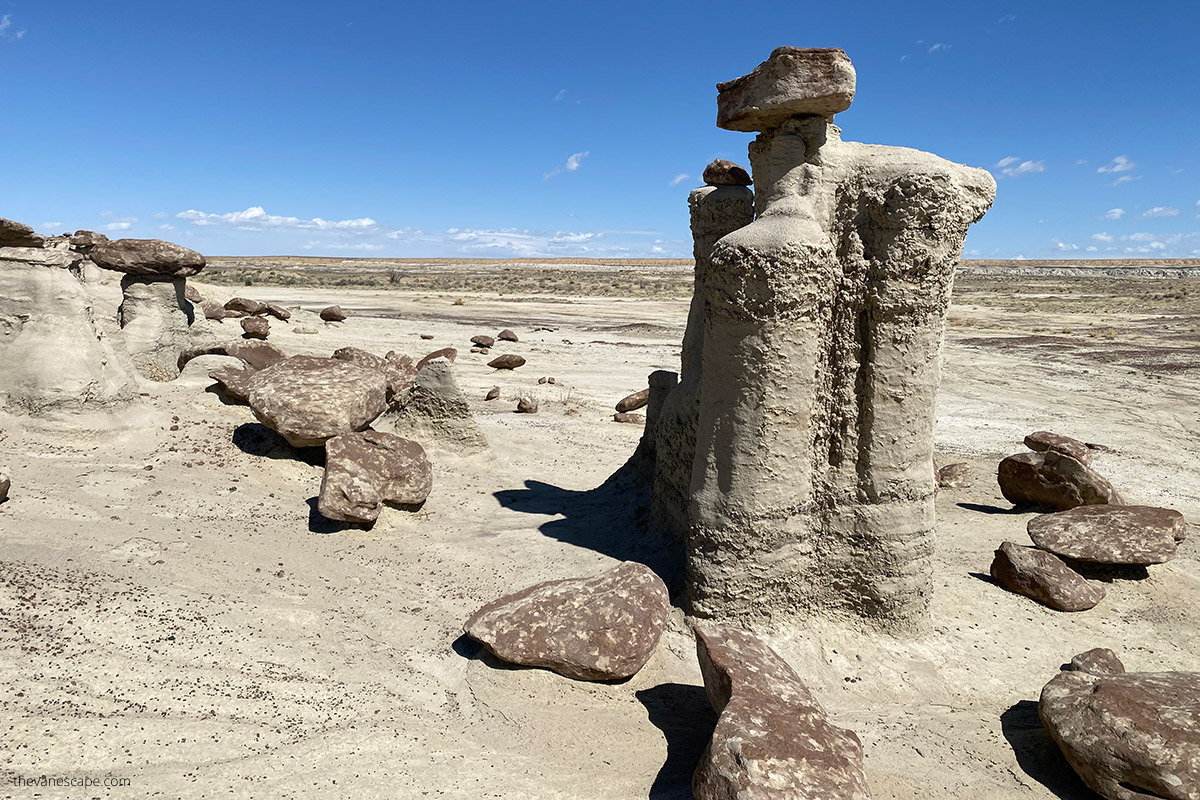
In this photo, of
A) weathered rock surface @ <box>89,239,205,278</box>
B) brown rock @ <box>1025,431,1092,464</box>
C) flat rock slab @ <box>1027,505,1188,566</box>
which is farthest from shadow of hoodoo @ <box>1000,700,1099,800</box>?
weathered rock surface @ <box>89,239,205,278</box>

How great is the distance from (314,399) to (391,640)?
3389mm

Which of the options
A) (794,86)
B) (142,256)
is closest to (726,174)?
(794,86)

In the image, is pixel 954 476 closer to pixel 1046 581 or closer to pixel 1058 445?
pixel 1058 445

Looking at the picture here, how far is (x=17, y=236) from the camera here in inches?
320

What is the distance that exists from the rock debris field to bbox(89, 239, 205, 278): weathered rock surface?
281cm

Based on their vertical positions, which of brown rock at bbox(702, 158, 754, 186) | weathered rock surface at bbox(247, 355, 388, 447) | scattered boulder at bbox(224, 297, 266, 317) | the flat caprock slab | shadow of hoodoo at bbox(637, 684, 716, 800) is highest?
the flat caprock slab

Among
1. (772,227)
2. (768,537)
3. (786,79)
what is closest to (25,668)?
(768,537)

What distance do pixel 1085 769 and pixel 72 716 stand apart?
5.27 metres

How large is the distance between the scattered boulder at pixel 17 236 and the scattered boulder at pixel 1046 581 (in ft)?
32.9

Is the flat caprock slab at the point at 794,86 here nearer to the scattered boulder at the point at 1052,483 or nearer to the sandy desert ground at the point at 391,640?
the sandy desert ground at the point at 391,640

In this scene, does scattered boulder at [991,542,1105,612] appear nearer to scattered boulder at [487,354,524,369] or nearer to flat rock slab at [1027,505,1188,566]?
flat rock slab at [1027,505,1188,566]

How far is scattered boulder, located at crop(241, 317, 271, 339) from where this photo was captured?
16.3 metres

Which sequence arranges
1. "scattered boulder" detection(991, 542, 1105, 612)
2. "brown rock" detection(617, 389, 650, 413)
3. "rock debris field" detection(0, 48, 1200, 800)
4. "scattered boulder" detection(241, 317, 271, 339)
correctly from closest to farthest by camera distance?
"rock debris field" detection(0, 48, 1200, 800)
"scattered boulder" detection(991, 542, 1105, 612)
"brown rock" detection(617, 389, 650, 413)
"scattered boulder" detection(241, 317, 271, 339)

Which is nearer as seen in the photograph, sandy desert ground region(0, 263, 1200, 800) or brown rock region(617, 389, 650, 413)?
sandy desert ground region(0, 263, 1200, 800)
